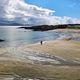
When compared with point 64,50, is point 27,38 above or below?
above

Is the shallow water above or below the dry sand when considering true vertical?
above

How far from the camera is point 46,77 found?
1750 centimetres

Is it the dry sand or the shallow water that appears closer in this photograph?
the dry sand

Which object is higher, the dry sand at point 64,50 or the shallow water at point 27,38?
the shallow water at point 27,38

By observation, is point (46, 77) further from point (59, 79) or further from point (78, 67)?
point (78, 67)

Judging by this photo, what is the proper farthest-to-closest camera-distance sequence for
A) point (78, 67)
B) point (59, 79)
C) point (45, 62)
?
point (45, 62), point (78, 67), point (59, 79)

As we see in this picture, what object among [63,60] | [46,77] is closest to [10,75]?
[46,77]

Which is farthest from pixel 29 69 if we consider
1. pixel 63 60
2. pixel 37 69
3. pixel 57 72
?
pixel 63 60

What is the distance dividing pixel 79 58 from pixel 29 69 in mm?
7708

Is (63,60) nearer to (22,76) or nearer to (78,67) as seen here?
(78,67)

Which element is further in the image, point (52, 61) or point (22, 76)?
point (52, 61)

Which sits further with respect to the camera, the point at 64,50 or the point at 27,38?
the point at 27,38

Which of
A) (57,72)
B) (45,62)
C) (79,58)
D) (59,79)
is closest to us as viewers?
(59,79)

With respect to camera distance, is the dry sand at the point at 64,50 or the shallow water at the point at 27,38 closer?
the dry sand at the point at 64,50
